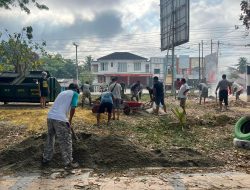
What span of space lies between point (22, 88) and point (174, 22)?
15473mm

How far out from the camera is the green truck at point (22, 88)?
21.3m

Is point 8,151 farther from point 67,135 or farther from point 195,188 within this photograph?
point 195,188

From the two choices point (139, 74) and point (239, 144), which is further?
point (139, 74)

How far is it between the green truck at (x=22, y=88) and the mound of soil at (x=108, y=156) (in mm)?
11805

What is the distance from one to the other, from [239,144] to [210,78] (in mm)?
38638

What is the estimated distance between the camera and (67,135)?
8.44 meters

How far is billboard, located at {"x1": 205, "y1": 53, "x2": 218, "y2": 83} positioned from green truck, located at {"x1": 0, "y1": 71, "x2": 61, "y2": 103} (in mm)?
29535

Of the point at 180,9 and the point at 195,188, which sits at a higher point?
the point at 180,9

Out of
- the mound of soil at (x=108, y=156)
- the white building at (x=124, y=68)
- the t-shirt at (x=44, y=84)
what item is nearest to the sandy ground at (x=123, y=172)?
the mound of soil at (x=108, y=156)

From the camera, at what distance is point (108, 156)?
8930 mm

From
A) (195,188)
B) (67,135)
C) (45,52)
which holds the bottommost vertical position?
(195,188)

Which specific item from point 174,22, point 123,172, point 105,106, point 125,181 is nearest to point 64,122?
point 123,172

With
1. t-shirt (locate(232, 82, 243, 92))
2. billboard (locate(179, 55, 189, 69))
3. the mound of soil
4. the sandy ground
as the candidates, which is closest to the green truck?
the sandy ground

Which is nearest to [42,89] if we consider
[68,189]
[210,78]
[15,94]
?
[15,94]
